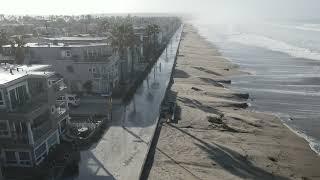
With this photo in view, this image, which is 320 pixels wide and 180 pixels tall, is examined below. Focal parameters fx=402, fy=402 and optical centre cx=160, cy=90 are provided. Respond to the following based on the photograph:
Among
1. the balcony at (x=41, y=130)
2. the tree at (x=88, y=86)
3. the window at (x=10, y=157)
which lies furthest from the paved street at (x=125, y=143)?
the tree at (x=88, y=86)

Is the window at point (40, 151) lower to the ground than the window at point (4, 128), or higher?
lower

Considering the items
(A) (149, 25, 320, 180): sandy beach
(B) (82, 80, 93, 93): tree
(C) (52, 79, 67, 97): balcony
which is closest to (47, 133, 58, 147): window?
(C) (52, 79, 67, 97): balcony

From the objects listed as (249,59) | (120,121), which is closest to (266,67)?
(249,59)

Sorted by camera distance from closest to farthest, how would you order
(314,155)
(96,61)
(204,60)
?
(314,155)
(96,61)
(204,60)

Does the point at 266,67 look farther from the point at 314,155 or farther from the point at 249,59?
the point at 314,155

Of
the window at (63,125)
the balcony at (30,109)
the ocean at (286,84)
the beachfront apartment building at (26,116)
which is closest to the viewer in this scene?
the balcony at (30,109)

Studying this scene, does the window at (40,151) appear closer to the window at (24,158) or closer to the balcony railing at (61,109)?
the window at (24,158)

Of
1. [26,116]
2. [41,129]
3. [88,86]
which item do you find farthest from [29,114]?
[88,86]
